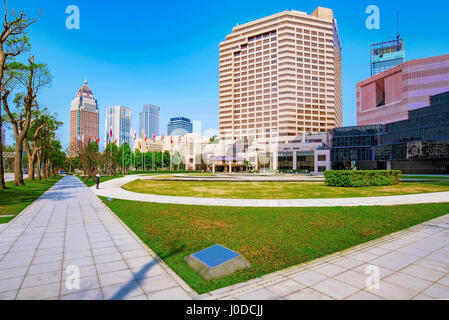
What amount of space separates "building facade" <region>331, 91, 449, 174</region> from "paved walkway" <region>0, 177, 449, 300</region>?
6395 cm

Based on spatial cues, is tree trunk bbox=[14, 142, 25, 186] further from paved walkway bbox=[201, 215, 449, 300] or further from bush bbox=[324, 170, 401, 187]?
bush bbox=[324, 170, 401, 187]

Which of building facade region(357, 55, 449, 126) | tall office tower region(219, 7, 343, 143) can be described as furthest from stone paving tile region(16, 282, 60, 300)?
tall office tower region(219, 7, 343, 143)

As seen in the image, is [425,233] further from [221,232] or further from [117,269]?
[117,269]

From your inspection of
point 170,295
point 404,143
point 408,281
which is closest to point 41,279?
point 170,295

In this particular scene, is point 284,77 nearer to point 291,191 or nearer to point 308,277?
point 291,191

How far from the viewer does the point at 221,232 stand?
7.82 meters

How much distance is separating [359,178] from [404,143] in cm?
5260

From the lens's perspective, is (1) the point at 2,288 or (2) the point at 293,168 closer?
(1) the point at 2,288

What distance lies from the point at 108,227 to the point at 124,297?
5.98 m

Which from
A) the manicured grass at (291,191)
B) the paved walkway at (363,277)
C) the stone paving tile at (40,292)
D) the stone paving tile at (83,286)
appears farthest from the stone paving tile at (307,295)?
the manicured grass at (291,191)

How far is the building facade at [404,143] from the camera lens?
55.0 meters

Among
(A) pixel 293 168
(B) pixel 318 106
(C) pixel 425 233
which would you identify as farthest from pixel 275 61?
(C) pixel 425 233

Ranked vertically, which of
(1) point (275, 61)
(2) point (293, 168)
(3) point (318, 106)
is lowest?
(2) point (293, 168)

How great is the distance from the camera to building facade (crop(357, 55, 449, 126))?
7850 centimetres
